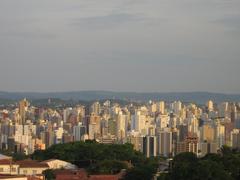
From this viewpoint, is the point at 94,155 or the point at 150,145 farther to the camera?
the point at 150,145

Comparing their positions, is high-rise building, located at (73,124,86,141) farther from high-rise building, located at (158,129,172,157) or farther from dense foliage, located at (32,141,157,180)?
dense foliage, located at (32,141,157,180)

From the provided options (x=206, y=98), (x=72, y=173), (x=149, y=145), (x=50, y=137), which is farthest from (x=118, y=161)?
(x=206, y=98)

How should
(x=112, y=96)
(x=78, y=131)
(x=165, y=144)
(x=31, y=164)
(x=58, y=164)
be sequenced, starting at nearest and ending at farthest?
(x=31, y=164) < (x=58, y=164) < (x=165, y=144) < (x=78, y=131) < (x=112, y=96)

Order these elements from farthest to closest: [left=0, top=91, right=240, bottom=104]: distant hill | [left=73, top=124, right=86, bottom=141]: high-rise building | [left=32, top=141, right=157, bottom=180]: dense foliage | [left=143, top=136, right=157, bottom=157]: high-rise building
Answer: [left=0, top=91, right=240, bottom=104]: distant hill → [left=73, top=124, right=86, bottom=141]: high-rise building → [left=143, top=136, right=157, bottom=157]: high-rise building → [left=32, top=141, right=157, bottom=180]: dense foliage

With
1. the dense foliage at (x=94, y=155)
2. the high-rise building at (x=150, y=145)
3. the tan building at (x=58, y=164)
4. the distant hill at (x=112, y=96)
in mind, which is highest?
the distant hill at (x=112, y=96)

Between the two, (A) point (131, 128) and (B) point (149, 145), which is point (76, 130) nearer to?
(A) point (131, 128)

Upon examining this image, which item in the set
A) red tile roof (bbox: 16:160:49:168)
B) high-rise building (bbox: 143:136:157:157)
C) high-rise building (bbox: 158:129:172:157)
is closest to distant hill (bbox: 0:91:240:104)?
high-rise building (bbox: 158:129:172:157)

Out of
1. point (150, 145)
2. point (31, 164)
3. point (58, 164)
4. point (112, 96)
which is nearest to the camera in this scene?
point (31, 164)

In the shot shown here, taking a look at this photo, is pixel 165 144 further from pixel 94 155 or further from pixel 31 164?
pixel 31 164

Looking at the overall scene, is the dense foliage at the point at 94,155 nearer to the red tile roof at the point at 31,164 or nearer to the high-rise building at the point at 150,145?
the red tile roof at the point at 31,164

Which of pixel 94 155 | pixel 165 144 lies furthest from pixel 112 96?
pixel 94 155

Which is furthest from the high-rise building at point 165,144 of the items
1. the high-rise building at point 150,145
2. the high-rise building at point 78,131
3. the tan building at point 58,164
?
the tan building at point 58,164
